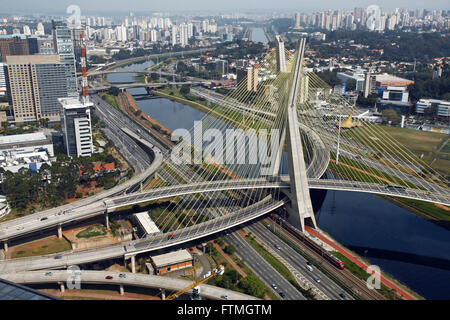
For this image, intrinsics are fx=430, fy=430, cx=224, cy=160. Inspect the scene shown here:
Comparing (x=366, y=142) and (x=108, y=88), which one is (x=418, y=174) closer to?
(x=366, y=142)

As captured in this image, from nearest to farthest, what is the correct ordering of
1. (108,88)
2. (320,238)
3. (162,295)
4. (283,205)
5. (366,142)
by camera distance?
(162,295) → (320,238) → (283,205) → (366,142) → (108,88)

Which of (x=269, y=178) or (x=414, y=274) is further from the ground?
(x=269, y=178)

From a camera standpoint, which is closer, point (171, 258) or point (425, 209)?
point (171, 258)

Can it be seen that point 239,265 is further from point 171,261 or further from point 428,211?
point 428,211

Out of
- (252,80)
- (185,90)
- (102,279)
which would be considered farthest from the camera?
(185,90)

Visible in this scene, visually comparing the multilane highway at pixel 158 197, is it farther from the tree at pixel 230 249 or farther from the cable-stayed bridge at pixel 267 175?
the tree at pixel 230 249

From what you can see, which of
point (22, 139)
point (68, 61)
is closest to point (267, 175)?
point (22, 139)
